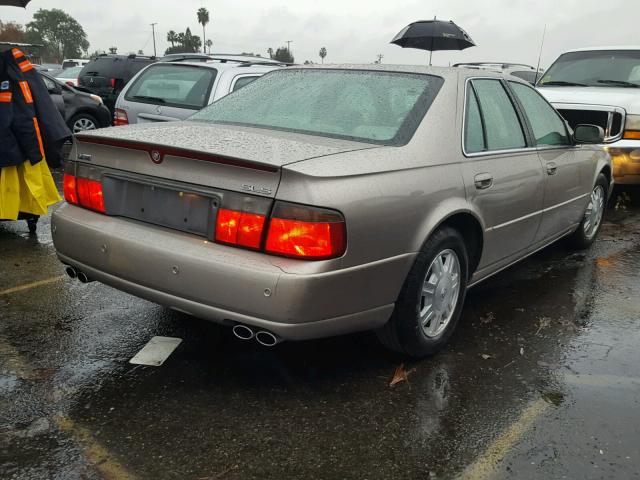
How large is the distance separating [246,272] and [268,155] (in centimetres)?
52

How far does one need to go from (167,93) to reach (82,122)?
5.18 m

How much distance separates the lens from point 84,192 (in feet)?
10.2

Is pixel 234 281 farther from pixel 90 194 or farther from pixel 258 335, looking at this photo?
pixel 90 194

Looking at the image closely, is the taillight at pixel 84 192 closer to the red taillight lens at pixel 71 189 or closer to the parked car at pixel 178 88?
the red taillight lens at pixel 71 189

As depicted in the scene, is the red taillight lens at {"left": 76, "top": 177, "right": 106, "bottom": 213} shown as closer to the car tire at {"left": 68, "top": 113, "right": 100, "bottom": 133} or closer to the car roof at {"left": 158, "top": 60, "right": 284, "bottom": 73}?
the car roof at {"left": 158, "top": 60, "right": 284, "bottom": 73}

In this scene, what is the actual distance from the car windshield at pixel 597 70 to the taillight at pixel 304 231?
709cm

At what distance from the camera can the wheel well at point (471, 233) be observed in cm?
323

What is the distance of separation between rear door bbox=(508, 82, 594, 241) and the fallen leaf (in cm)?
177

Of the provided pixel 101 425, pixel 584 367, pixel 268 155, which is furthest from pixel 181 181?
pixel 584 367

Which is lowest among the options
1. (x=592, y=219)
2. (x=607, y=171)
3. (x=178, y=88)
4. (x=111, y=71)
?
(x=592, y=219)

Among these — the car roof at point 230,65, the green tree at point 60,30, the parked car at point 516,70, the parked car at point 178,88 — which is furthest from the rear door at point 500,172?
the green tree at point 60,30

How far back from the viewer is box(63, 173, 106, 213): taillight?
3039 mm

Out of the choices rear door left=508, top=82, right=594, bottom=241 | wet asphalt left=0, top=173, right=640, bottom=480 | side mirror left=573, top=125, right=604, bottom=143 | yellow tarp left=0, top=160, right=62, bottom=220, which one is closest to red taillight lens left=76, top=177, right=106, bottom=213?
wet asphalt left=0, top=173, right=640, bottom=480

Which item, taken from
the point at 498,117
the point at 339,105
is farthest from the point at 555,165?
the point at 339,105
